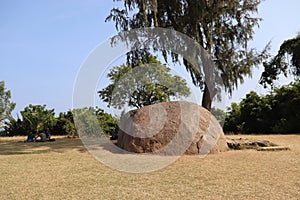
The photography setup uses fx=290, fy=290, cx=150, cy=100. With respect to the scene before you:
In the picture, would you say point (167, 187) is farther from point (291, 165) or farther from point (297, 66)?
point (297, 66)

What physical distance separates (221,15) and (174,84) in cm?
956

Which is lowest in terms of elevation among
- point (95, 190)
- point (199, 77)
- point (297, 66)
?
point (95, 190)

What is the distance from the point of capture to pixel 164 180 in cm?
562

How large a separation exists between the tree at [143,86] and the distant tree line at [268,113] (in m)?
4.35

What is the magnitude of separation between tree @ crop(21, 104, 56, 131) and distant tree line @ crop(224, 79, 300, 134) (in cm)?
1382

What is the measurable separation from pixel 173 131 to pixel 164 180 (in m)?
3.77

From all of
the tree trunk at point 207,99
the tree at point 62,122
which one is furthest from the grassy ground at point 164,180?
the tree at point 62,122

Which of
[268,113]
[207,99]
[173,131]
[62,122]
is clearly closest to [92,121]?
[62,122]

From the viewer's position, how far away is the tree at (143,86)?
19.8m

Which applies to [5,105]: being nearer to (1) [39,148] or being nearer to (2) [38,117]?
(2) [38,117]

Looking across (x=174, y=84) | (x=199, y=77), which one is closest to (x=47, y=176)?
(x=199, y=77)

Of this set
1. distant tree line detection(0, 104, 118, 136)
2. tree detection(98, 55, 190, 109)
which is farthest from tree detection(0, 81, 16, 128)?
tree detection(98, 55, 190, 109)

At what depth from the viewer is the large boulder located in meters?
9.16

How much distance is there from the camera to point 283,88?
2031 centimetres
